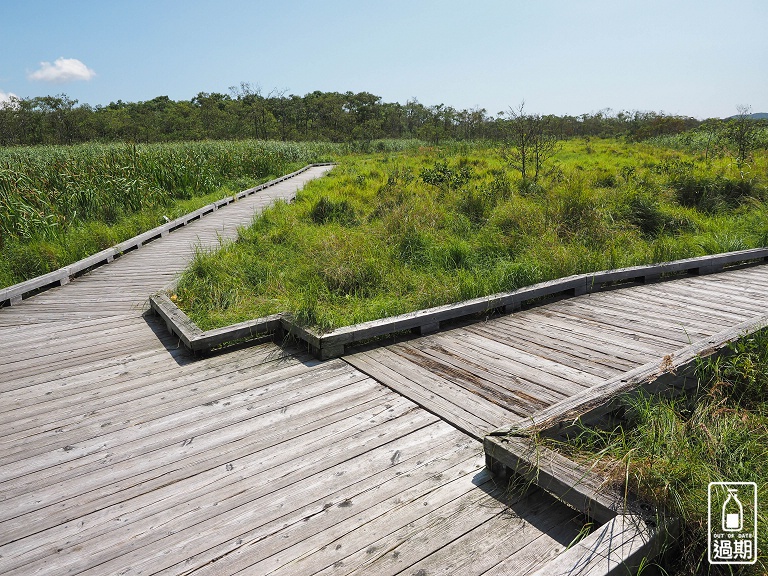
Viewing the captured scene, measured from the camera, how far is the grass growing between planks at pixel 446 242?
222 inches

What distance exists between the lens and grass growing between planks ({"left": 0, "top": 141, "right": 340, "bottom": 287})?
797cm

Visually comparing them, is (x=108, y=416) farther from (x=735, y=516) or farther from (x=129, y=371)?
(x=735, y=516)

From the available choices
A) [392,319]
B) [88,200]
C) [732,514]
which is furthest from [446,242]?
[88,200]

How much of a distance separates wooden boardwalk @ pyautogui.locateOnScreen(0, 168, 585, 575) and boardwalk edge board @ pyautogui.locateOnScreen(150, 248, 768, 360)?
189 mm

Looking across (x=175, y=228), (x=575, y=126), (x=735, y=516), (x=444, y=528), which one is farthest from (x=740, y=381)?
(x=575, y=126)

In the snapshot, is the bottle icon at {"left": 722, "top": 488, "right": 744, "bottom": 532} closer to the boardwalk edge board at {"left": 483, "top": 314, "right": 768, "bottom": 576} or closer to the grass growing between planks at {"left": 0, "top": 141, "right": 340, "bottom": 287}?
the boardwalk edge board at {"left": 483, "top": 314, "right": 768, "bottom": 576}

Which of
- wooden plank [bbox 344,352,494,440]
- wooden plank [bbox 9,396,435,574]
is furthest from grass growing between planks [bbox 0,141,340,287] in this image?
wooden plank [bbox 9,396,435,574]

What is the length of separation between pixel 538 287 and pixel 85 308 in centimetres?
563

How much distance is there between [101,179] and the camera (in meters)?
12.1

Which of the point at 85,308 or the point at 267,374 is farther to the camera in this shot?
the point at 85,308

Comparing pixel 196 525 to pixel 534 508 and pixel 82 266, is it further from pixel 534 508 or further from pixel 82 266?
pixel 82 266

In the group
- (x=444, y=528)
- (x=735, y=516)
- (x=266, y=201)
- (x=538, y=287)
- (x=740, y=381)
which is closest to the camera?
(x=735, y=516)

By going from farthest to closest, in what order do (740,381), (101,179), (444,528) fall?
1. (101,179)
2. (740,381)
3. (444,528)

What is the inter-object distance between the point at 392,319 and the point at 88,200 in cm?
969
